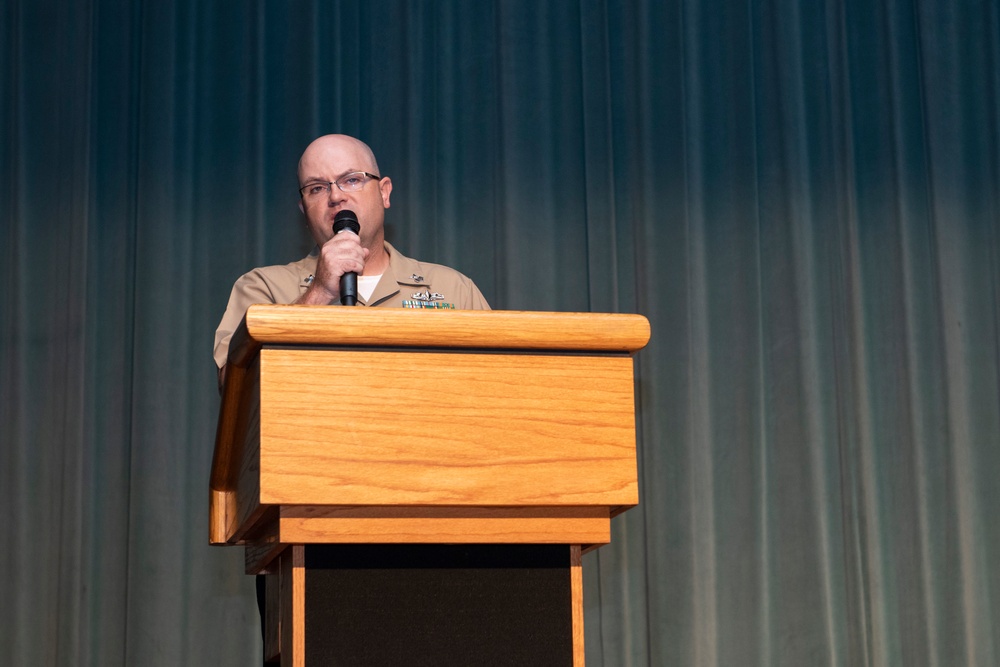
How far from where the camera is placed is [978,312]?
367cm

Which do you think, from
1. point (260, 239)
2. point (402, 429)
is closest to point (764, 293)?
point (260, 239)

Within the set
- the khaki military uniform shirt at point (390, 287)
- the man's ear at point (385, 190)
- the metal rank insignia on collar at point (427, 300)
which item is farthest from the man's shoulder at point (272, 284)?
the man's ear at point (385, 190)

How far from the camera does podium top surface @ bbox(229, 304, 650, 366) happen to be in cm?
125

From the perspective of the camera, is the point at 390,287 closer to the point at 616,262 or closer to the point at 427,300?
the point at 427,300

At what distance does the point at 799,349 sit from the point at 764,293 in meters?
0.21

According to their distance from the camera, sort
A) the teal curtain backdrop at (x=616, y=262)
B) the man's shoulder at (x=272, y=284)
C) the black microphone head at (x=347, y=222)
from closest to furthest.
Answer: the black microphone head at (x=347, y=222) → the man's shoulder at (x=272, y=284) → the teal curtain backdrop at (x=616, y=262)

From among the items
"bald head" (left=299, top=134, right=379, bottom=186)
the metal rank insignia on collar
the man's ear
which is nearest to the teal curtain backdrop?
the man's ear

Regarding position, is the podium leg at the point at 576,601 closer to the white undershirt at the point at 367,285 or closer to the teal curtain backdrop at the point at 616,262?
the white undershirt at the point at 367,285

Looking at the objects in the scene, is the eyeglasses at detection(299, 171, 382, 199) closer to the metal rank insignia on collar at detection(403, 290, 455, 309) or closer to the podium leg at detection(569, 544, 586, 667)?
the metal rank insignia on collar at detection(403, 290, 455, 309)

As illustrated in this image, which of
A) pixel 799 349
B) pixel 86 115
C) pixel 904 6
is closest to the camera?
pixel 86 115

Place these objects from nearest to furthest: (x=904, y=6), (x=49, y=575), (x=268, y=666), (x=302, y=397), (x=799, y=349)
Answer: (x=302, y=397) < (x=268, y=666) < (x=49, y=575) < (x=799, y=349) < (x=904, y=6)

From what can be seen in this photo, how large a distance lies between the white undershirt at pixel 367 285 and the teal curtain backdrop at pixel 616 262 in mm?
811

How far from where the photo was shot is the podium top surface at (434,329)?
125 centimetres

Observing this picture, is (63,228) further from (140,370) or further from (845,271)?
(845,271)
